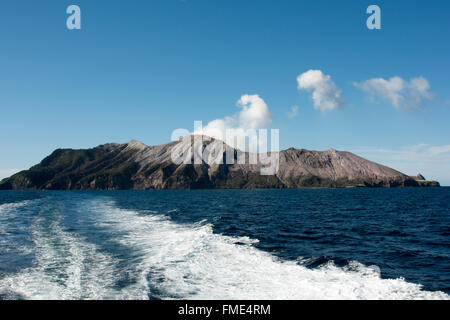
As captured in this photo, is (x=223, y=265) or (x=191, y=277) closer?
(x=191, y=277)

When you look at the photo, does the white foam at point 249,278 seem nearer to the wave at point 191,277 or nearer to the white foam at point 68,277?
the wave at point 191,277

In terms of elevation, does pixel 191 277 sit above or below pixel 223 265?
above

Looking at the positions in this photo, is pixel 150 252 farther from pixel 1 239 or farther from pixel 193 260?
pixel 1 239

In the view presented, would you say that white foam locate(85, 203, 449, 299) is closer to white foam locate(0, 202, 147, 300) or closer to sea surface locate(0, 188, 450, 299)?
sea surface locate(0, 188, 450, 299)

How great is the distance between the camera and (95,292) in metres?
14.4

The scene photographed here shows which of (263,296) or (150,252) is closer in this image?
(263,296)

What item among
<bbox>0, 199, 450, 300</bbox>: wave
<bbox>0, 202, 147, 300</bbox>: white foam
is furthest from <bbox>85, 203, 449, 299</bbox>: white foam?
<bbox>0, 202, 147, 300</bbox>: white foam

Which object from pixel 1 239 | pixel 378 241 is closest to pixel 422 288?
pixel 378 241

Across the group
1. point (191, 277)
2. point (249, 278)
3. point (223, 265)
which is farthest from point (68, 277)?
point (249, 278)

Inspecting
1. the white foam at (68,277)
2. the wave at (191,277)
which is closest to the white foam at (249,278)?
the wave at (191,277)

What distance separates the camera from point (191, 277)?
1719 cm

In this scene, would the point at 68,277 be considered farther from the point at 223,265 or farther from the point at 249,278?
the point at 249,278

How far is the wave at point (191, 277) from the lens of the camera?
46.9 ft
